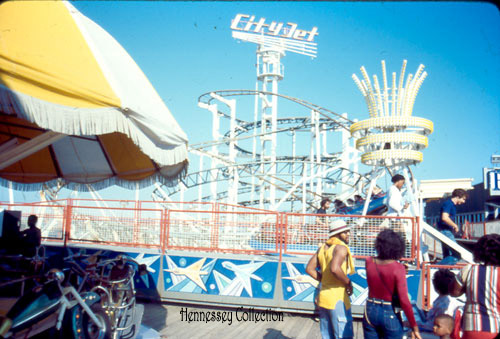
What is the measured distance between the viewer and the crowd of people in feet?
9.36

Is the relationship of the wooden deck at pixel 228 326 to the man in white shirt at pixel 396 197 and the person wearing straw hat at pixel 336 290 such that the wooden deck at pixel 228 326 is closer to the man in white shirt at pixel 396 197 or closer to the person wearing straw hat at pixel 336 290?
the man in white shirt at pixel 396 197

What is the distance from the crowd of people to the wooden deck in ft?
6.84

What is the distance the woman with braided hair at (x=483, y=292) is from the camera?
2.80 meters

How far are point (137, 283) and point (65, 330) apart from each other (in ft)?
11.4

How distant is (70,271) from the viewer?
432 cm

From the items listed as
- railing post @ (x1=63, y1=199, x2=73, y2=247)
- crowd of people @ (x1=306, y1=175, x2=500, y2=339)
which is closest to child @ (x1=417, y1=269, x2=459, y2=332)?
crowd of people @ (x1=306, y1=175, x2=500, y2=339)

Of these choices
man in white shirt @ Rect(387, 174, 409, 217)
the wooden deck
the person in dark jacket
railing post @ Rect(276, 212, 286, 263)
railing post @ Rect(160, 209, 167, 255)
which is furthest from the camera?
railing post @ Rect(160, 209, 167, 255)

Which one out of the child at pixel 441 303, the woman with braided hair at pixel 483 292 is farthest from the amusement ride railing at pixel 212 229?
the woman with braided hair at pixel 483 292

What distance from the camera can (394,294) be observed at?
3.29 meters

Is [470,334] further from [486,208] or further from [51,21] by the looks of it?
[486,208]

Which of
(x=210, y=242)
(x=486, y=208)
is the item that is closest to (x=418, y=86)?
(x=210, y=242)

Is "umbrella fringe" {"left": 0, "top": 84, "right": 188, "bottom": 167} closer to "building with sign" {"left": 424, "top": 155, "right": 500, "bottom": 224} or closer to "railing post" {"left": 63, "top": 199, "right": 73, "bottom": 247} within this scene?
"railing post" {"left": 63, "top": 199, "right": 73, "bottom": 247}

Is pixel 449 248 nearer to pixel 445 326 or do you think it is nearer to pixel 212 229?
pixel 212 229

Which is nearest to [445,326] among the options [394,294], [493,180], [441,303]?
[394,294]
